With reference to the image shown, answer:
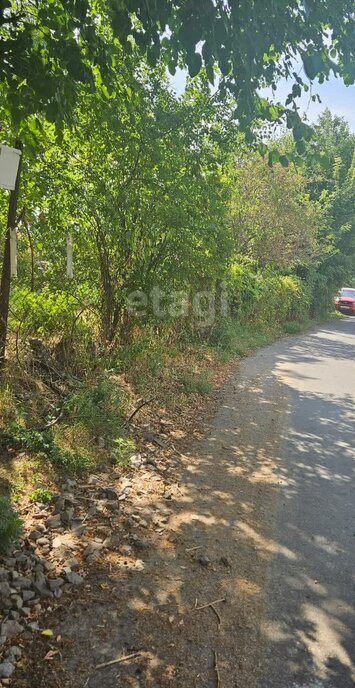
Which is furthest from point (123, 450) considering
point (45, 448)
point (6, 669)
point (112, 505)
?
point (6, 669)

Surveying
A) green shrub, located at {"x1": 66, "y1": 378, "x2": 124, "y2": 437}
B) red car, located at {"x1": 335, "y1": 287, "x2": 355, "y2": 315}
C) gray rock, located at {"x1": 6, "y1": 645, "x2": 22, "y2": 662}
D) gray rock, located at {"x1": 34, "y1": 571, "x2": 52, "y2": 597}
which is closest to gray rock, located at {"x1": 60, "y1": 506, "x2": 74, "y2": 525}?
gray rock, located at {"x1": 34, "y1": 571, "x2": 52, "y2": 597}

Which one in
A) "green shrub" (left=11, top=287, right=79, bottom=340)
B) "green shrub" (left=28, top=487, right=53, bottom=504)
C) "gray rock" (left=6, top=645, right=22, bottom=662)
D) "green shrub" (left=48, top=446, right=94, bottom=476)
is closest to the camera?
"gray rock" (left=6, top=645, right=22, bottom=662)

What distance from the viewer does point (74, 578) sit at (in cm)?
327

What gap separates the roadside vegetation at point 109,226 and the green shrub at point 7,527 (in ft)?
0.06

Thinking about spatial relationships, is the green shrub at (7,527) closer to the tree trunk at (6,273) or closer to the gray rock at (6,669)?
the gray rock at (6,669)

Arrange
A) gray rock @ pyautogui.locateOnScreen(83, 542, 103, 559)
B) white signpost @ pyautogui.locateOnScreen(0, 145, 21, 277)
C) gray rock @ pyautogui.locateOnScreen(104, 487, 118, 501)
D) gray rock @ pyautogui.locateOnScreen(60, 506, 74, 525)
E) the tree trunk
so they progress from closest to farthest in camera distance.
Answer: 1. gray rock @ pyautogui.locateOnScreen(83, 542, 103, 559)
2. gray rock @ pyautogui.locateOnScreen(60, 506, 74, 525)
3. white signpost @ pyautogui.locateOnScreen(0, 145, 21, 277)
4. gray rock @ pyautogui.locateOnScreen(104, 487, 118, 501)
5. the tree trunk

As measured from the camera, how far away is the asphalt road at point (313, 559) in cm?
278

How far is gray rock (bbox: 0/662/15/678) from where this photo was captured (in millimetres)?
2461

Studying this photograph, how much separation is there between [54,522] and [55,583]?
28.8 inches

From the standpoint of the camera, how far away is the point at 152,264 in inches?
302

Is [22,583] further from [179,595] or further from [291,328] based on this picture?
[291,328]

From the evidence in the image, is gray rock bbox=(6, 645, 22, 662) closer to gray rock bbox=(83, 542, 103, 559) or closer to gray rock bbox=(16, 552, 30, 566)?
gray rock bbox=(16, 552, 30, 566)

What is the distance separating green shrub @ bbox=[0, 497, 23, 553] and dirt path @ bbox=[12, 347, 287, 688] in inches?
22.1

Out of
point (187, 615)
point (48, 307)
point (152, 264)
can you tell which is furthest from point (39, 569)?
point (152, 264)
